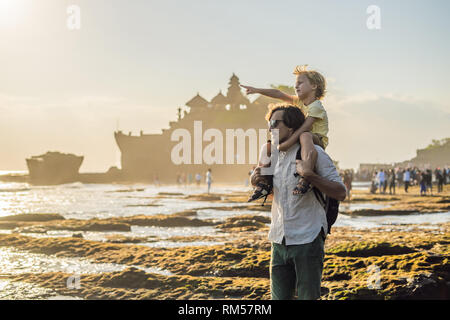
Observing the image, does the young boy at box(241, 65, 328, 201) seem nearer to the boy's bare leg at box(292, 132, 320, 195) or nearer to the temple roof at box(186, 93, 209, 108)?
the boy's bare leg at box(292, 132, 320, 195)

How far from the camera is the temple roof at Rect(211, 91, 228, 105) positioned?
72.1 m

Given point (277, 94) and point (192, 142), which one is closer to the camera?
point (277, 94)

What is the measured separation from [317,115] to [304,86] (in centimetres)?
21

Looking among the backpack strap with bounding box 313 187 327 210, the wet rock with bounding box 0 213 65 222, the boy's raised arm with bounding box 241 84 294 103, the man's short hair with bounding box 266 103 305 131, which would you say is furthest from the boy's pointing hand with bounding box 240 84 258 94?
the wet rock with bounding box 0 213 65 222

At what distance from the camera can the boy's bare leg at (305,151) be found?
7.74 feet

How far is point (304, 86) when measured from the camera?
107 inches

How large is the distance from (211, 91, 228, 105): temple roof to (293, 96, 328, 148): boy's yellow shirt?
6967cm

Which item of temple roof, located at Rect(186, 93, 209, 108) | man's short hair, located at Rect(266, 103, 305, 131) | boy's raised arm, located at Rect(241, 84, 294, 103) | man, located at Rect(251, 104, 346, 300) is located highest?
temple roof, located at Rect(186, 93, 209, 108)

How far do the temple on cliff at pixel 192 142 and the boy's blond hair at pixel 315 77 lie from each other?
62.7m

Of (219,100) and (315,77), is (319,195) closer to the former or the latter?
(315,77)

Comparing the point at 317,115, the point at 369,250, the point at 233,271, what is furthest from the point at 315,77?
the point at 369,250

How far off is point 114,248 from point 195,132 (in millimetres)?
61305

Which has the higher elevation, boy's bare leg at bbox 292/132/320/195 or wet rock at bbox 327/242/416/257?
boy's bare leg at bbox 292/132/320/195
